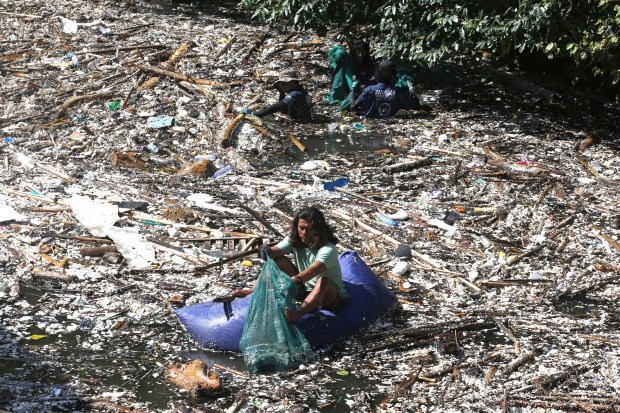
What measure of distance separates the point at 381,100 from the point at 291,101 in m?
1.26

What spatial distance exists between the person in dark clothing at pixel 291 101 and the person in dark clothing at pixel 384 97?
79 cm

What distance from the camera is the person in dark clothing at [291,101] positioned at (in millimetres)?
11094

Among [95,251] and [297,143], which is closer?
[95,251]

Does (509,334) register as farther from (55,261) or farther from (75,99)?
(75,99)

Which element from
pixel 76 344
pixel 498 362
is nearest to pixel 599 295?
pixel 498 362

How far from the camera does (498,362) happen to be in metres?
6.26

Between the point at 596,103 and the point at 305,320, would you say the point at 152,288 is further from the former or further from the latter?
the point at 596,103

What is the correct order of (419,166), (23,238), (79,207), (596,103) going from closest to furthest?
(23,238)
(79,207)
(419,166)
(596,103)

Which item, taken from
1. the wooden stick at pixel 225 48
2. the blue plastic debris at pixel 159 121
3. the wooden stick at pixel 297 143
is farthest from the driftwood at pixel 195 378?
the wooden stick at pixel 225 48

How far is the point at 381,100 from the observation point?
11508 mm

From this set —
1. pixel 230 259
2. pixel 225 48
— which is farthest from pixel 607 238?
pixel 225 48

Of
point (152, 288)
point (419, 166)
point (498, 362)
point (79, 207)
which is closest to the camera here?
point (498, 362)

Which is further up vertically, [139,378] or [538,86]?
[538,86]

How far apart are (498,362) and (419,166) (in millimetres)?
4019
